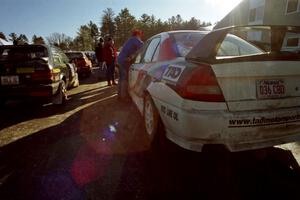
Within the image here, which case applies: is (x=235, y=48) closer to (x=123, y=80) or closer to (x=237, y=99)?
(x=237, y=99)

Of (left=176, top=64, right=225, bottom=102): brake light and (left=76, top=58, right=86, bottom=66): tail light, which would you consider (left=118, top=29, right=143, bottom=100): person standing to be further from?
(left=76, top=58, right=86, bottom=66): tail light

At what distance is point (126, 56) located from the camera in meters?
7.00

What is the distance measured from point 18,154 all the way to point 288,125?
11.0ft

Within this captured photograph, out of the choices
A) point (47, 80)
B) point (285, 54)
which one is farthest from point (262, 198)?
point (47, 80)

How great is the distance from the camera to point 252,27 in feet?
9.80

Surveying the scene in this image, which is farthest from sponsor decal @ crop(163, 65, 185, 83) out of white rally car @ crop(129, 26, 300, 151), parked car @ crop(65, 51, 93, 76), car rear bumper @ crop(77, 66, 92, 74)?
car rear bumper @ crop(77, 66, 92, 74)

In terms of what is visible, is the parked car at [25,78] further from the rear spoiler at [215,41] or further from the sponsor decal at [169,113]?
the rear spoiler at [215,41]

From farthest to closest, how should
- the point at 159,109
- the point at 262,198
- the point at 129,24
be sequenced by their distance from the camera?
the point at 129,24, the point at 159,109, the point at 262,198

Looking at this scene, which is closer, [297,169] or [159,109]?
[297,169]

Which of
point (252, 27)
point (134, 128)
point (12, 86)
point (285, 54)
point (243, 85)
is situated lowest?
point (134, 128)

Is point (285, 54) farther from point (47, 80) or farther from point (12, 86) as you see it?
point (12, 86)

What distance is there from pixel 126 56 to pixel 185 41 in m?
3.31

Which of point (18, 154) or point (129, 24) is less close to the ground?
point (129, 24)

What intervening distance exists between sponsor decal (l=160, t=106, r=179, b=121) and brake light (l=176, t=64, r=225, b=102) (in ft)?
0.77
